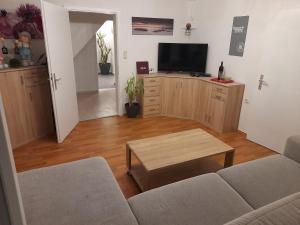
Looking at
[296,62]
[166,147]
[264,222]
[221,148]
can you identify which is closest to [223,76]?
[296,62]

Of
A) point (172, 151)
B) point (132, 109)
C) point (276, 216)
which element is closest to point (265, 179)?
point (172, 151)

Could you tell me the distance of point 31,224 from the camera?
119 cm

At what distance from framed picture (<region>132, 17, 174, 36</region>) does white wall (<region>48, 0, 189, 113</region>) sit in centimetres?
8

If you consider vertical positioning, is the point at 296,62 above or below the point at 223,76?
above

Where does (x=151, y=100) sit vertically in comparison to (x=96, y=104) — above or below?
above

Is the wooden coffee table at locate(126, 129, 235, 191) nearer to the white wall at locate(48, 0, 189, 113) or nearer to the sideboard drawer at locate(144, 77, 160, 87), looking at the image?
the sideboard drawer at locate(144, 77, 160, 87)

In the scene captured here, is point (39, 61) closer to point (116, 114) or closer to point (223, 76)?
point (116, 114)

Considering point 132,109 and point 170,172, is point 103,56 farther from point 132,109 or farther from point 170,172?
point 170,172

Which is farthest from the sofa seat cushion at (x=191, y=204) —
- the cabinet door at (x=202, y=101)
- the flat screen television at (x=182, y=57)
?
the flat screen television at (x=182, y=57)

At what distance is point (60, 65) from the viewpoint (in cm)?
309

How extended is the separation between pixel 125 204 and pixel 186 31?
3.93 metres

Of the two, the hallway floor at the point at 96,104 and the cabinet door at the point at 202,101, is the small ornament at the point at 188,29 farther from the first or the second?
the hallway floor at the point at 96,104

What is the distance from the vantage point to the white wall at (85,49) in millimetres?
4762

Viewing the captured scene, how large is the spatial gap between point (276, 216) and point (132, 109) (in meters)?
3.47
